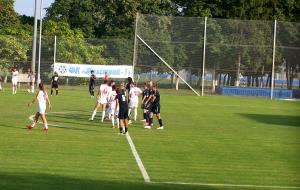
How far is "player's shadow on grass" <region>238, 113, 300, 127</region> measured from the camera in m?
30.7

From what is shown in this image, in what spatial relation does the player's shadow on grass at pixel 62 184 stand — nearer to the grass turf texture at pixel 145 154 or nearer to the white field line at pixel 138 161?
the grass turf texture at pixel 145 154

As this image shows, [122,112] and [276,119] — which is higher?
[122,112]

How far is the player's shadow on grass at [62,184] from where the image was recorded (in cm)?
1254

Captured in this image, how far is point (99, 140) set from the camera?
809 inches

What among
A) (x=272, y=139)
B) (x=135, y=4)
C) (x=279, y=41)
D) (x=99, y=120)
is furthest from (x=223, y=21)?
(x=272, y=139)

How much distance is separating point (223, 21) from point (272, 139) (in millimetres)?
34327

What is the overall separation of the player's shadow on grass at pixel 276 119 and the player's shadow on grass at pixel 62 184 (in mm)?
17561

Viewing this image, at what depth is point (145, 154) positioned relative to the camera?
17.8 metres

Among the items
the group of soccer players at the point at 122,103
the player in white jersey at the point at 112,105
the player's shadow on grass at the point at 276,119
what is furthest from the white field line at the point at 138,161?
the player's shadow on grass at the point at 276,119

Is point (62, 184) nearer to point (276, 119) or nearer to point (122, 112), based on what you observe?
point (122, 112)

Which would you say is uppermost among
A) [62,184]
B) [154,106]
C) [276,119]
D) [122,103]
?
[122,103]

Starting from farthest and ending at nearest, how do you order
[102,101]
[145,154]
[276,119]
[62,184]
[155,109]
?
[276,119] → [102,101] → [155,109] → [145,154] → [62,184]

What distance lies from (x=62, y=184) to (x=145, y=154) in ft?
17.2

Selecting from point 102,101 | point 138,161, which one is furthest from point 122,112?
point 138,161
